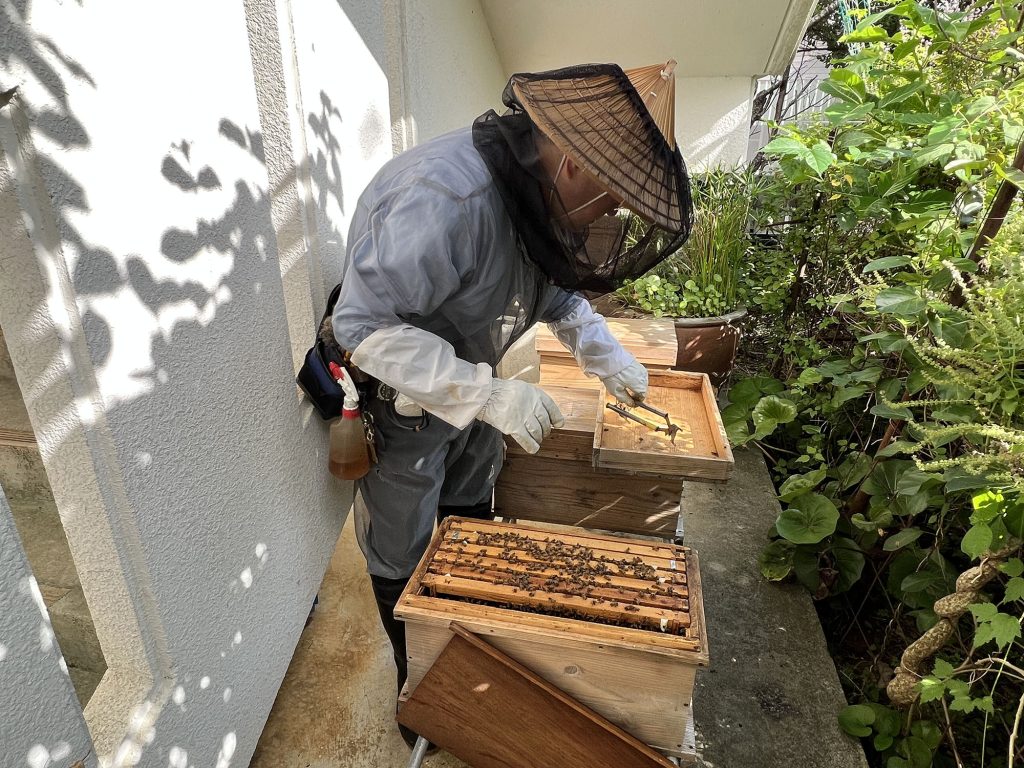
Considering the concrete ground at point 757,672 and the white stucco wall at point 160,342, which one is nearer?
the white stucco wall at point 160,342

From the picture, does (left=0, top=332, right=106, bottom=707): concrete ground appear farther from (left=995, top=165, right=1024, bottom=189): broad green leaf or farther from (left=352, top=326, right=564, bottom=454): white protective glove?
(left=995, top=165, right=1024, bottom=189): broad green leaf

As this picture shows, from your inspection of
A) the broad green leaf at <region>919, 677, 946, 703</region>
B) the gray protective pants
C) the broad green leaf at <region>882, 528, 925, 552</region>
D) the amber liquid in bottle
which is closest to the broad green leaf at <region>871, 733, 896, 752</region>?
the broad green leaf at <region>919, 677, 946, 703</region>

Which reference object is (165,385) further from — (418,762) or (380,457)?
(418,762)

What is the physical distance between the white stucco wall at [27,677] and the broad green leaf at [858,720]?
106 inches

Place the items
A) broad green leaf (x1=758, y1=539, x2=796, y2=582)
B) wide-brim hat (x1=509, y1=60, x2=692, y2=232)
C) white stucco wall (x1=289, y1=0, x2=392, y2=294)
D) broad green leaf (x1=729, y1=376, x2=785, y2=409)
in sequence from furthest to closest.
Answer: broad green leaf (x1=729, y1=376, x2=785, y2=409) < broad green leaf (x1=758, y1=539, x2=796, y2=582) < white stucco wall (x1=289, y1=0, x2=392, y2=294) < wide-brim hat (x1=509, y1=60, x2=692, y2=232)

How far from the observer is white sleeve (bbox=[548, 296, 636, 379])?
2674mm

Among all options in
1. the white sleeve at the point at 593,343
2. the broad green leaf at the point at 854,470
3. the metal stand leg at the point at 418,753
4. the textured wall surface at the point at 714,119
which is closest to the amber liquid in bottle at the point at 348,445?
the metal stand leg at the point at 418,753

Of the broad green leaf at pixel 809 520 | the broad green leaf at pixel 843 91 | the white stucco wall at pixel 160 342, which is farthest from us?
the broad green leaf at pixel 809 520

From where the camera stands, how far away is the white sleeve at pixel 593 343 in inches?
105

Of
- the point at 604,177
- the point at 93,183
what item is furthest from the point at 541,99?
the point at 93,183

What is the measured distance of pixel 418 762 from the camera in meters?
2.03

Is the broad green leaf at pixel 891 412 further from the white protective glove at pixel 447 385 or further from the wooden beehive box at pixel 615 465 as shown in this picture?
the white protective glove at pixel 447 385

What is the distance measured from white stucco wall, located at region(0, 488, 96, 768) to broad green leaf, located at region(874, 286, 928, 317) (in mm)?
2503

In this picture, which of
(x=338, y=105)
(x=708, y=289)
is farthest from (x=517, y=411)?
(x=708, y=289)
